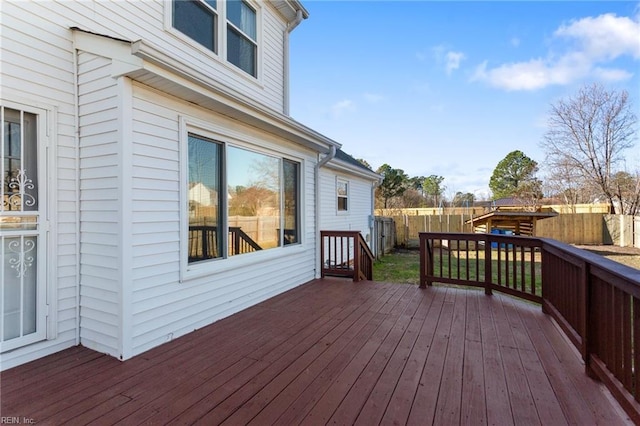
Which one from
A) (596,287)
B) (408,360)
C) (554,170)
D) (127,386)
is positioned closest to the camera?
(127,386)

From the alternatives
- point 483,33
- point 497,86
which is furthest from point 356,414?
point 497,86

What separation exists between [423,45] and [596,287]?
319 inches

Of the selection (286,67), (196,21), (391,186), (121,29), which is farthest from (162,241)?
(391,186)

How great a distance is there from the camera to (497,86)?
10.9 metres

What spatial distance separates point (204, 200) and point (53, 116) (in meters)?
1.46

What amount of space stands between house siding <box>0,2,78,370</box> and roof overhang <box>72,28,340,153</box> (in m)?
0.26

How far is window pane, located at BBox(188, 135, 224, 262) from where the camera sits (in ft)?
10.7

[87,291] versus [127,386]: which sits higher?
[87,291]

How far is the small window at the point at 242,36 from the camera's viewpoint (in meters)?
4.59

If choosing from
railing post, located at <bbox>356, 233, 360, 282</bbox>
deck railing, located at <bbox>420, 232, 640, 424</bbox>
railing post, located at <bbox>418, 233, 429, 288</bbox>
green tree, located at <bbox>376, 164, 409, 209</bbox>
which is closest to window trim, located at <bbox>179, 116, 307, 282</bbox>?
railing post, located at <bbox>356, 233, 360, 282</bbox>

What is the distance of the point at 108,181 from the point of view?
2625 mm

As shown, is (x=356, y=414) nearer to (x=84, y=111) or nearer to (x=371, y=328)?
(x=371, y=328)

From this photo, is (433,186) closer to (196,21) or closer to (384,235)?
(384,235)

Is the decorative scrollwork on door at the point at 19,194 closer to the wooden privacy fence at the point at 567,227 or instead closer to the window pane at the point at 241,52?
the window pane at the point at 241,52
